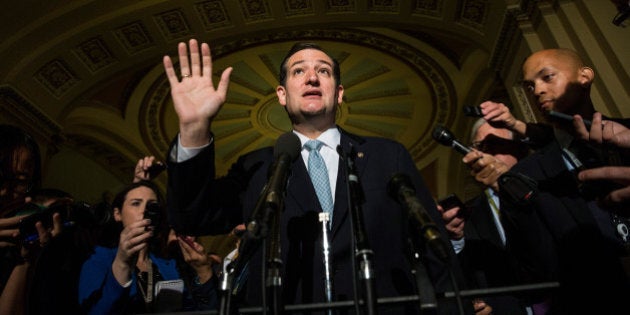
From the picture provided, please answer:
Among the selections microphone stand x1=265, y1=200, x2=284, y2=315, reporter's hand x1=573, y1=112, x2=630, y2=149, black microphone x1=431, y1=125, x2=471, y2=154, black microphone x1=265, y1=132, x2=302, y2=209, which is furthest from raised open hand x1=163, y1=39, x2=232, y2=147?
reporter's hand x1=573, y1=112, x2=630, y2=149

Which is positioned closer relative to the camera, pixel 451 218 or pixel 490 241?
pixel 451 218

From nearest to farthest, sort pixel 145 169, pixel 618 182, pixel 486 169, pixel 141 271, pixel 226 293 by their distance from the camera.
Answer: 1. pixel 226 293
2. pixel 618 182
3. pixel 486 169
4. pixel 141 271
5. pixel 145 169

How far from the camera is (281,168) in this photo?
40.8 inches

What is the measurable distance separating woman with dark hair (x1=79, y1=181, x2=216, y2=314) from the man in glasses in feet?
5.43

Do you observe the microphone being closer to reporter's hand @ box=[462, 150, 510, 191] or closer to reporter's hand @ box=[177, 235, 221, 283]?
reporter's hand @ box=[462, 150, 510, 191]

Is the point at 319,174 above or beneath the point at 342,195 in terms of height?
above

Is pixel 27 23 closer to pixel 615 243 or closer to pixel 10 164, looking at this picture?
pixel 10 164

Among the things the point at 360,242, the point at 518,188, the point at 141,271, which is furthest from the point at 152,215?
the point at 518,188

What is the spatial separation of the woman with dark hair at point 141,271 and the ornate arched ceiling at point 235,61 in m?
5.04

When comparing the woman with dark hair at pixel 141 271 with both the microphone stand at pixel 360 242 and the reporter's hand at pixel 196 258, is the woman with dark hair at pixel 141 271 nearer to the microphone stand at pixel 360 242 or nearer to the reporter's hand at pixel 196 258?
the reporter's hand at pixel 196 258

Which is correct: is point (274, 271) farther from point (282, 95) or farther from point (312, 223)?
point (282, 95)

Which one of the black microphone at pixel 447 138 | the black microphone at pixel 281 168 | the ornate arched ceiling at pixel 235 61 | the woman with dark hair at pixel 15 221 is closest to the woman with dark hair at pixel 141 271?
the woman with dark hair at pixel 15 221

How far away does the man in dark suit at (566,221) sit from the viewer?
142cm

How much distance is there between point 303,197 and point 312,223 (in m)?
0.11
